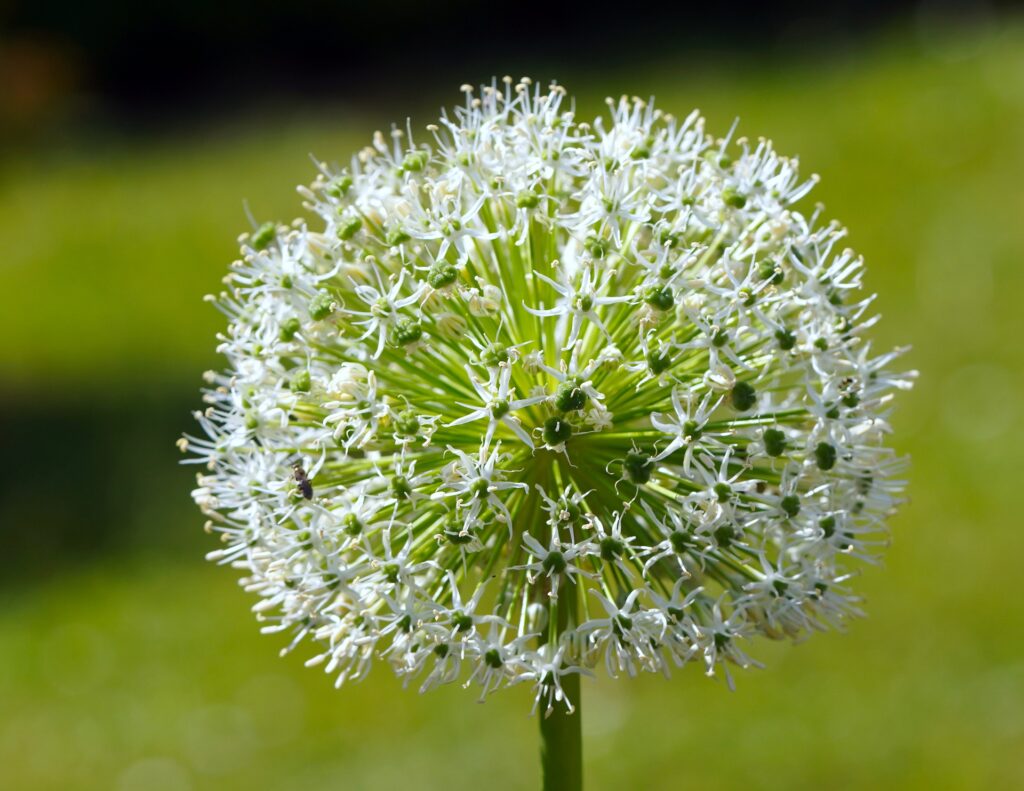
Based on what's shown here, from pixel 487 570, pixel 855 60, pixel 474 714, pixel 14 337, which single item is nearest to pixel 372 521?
pixel 487 570

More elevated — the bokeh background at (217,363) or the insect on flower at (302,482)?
the bokeh background at (217,363)

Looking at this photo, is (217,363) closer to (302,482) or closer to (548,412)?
(302,482)

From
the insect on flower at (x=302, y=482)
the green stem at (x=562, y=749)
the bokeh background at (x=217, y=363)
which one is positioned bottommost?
the green stem at (x=562, y=749)

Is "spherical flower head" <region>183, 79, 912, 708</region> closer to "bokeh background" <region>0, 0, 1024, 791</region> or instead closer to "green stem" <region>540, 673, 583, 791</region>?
"green stem" <region>540, 673, 583, 791</region>

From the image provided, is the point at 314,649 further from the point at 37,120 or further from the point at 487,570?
the point at 37,120

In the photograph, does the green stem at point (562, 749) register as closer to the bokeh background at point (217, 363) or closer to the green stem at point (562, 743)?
the green stem at point (562, 743)

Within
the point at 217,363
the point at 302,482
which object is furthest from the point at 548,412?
the point at 217,363

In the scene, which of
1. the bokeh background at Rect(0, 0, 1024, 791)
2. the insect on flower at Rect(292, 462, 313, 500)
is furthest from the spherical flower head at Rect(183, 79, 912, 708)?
the bokeh background at Rect(0, 0, 1024, 791)

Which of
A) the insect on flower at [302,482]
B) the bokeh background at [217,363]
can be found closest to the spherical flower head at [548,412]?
the insect on flower at [302,482]
